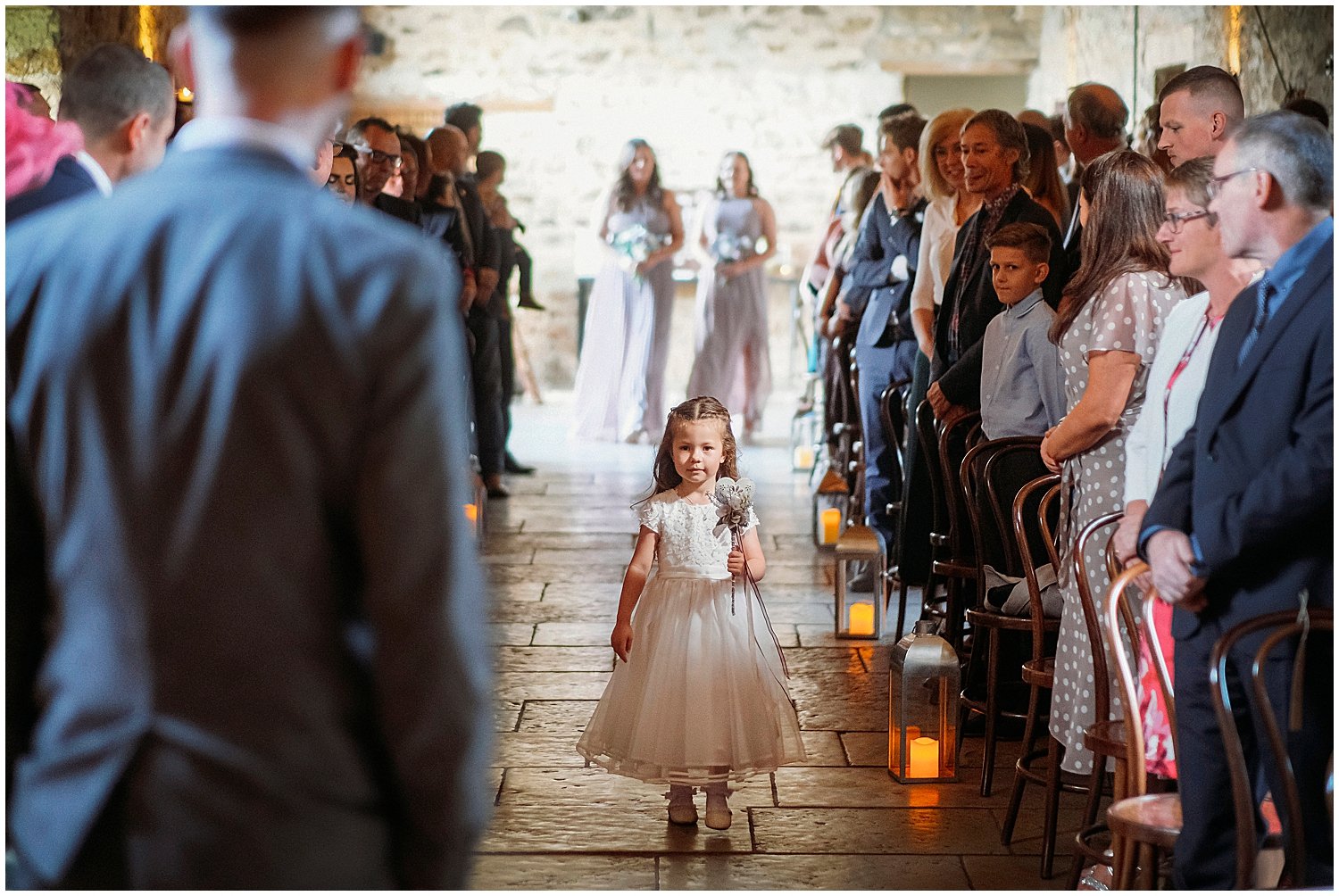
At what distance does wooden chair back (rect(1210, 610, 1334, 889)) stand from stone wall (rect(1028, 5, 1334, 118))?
11.0 ft

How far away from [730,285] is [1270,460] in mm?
7919

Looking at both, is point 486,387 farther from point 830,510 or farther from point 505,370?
point 830,510

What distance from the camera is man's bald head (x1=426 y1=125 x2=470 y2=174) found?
7012 mm

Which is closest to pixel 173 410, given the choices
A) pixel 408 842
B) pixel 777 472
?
pixel 408 842

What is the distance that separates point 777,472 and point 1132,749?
649 cm

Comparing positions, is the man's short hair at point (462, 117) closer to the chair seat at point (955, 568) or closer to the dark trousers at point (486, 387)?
the dark trousers at point (486, 387)

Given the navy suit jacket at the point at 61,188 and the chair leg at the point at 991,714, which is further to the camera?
the chair leg at the point at 991,714

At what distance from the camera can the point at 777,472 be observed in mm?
8891

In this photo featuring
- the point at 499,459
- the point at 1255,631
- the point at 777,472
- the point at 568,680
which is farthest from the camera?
the point at 777,472

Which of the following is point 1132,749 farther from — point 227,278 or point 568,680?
point 568,680

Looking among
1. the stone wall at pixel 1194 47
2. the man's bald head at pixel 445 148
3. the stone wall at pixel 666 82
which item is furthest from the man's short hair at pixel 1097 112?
the stone wall at pixel 666 82

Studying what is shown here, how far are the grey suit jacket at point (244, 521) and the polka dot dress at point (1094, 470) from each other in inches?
77.5

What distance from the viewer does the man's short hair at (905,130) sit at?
581 cm

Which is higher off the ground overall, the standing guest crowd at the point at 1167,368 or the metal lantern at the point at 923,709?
the standing guest crowd at the point at 1167,368
